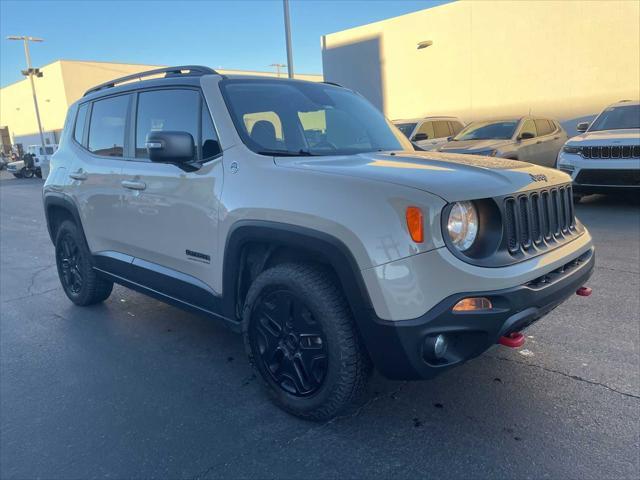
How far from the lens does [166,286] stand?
3500 millimetres

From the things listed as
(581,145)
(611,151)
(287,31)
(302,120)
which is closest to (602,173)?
(611,151)

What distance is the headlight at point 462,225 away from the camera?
226cm

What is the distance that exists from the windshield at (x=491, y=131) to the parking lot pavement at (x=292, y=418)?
714cm

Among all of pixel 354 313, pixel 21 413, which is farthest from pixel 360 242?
pixel 21 413

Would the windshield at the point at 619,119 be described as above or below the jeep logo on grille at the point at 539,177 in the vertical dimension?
above

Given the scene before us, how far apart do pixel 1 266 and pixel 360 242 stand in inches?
260

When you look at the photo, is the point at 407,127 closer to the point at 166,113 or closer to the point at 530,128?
the point at 530,128

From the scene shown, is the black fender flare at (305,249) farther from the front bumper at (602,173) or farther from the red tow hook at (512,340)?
the front bumper at (602,173)

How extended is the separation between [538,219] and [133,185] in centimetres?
271

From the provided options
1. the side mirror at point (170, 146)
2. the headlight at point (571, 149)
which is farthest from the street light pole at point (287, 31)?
the side mirror at point (170, 146)

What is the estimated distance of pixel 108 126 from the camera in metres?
4.14

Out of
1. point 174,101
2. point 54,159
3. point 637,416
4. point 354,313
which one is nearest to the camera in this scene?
point 354,313

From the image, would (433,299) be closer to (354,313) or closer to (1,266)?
(354,313)

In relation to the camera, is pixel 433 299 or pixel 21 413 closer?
pixel 433 299
